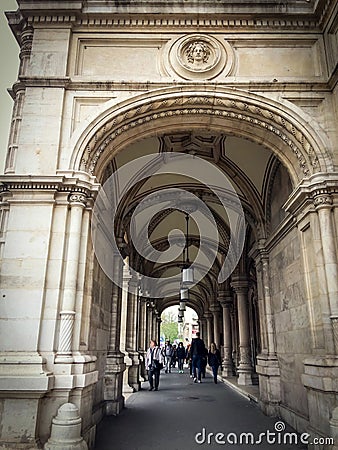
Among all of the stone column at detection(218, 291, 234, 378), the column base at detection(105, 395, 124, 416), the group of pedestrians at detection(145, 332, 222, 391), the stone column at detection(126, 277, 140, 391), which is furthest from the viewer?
the stone column at detection(218, 291, 234, 378)

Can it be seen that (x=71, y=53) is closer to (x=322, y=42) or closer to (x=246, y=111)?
(x=246, y=111)

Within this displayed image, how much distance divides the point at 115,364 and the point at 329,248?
4.64m

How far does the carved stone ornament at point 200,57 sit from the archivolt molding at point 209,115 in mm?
329

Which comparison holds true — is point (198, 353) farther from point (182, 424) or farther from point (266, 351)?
point (182, 424)

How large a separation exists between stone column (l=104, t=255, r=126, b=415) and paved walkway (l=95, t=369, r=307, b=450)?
25cm

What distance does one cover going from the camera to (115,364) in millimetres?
7273

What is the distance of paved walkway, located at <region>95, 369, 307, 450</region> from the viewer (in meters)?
4.78

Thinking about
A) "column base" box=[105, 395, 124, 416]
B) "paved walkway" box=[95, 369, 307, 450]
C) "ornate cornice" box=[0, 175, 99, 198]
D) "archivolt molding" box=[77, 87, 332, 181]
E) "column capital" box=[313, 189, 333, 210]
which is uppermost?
"archivolt molding" box=[77, 87, 332, 181]

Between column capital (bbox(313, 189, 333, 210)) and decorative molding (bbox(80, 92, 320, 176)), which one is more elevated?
decorative molding (bbox(80, 92, 320, 176))

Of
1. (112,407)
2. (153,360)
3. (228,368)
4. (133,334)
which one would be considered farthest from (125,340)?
(228,368)

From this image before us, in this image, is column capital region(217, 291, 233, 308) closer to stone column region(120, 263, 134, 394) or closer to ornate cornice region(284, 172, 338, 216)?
stone column region(120, 263, 134, 394)

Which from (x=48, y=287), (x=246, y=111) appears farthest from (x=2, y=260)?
(x=246, y=111)

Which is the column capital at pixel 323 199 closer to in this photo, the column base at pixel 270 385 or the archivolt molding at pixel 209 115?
the archivolt molding at pixel 209 115

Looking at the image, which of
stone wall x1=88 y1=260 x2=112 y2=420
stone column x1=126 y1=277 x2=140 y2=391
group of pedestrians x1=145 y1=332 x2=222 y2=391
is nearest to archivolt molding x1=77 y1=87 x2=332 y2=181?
stone wall x1=88 y1=260 x2=112 y2=420
